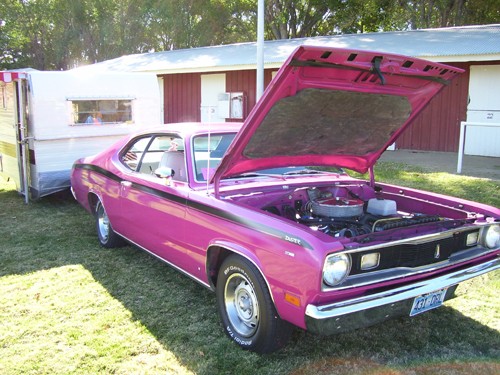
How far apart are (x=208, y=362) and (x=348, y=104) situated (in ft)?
7.04

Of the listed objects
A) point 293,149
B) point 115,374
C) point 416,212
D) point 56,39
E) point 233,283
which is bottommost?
point 115,374

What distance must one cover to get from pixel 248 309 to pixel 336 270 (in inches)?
34.5

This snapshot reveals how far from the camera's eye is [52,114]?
7695mm

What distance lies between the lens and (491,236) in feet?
12.4

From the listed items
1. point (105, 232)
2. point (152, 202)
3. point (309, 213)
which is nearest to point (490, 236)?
point (309, 213)

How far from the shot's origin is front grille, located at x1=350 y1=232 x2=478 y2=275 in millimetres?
3147

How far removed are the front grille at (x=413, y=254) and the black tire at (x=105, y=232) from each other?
3378 mm

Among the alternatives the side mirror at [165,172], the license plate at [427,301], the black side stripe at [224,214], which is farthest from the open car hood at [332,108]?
the license plate at [427,301]

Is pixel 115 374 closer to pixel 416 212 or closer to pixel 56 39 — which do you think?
pixel 416 212

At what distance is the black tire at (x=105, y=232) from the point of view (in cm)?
564

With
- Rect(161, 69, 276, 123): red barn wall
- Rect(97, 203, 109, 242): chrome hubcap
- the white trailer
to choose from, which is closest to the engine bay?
Rect(97, 203, 109, 242): chrome hubcap

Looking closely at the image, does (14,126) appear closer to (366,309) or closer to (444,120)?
(366,309)

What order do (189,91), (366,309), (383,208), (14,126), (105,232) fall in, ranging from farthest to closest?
(189,91)
(14,126)
(105,232)
(383,208)
(366,309)

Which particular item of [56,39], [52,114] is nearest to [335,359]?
[52,114]
